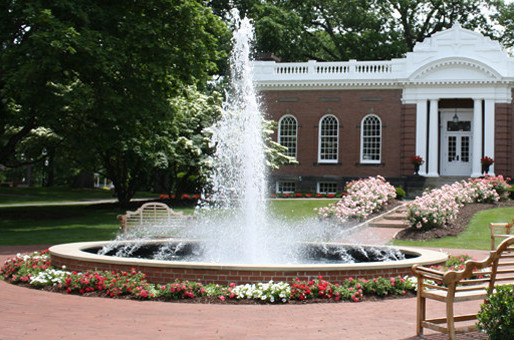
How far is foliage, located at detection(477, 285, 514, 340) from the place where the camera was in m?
5.11

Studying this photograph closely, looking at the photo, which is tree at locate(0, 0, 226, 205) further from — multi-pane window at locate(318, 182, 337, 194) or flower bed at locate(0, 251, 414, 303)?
multi-pane window at locate(318, 182, 337, 194)

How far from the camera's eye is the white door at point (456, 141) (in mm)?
35000

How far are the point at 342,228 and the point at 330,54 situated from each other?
34.2 meters

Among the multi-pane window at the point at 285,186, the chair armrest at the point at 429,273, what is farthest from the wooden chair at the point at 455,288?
the multi-pane window at the point at 285,186

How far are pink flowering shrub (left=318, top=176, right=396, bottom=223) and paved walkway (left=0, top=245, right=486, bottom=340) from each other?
1195cm

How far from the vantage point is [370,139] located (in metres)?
35.6

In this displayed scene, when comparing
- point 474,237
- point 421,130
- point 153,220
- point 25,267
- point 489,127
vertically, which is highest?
point 489,127

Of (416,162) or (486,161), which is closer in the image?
(486,161)

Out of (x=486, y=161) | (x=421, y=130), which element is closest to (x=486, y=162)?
(x=486, y=161)

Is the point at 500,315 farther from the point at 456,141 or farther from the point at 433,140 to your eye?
the point at 456,141

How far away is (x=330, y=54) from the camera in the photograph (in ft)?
169

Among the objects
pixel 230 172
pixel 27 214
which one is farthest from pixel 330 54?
pixel 27 214

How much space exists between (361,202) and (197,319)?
15242 millimetres

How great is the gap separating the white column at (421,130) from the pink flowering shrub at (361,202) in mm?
10248
